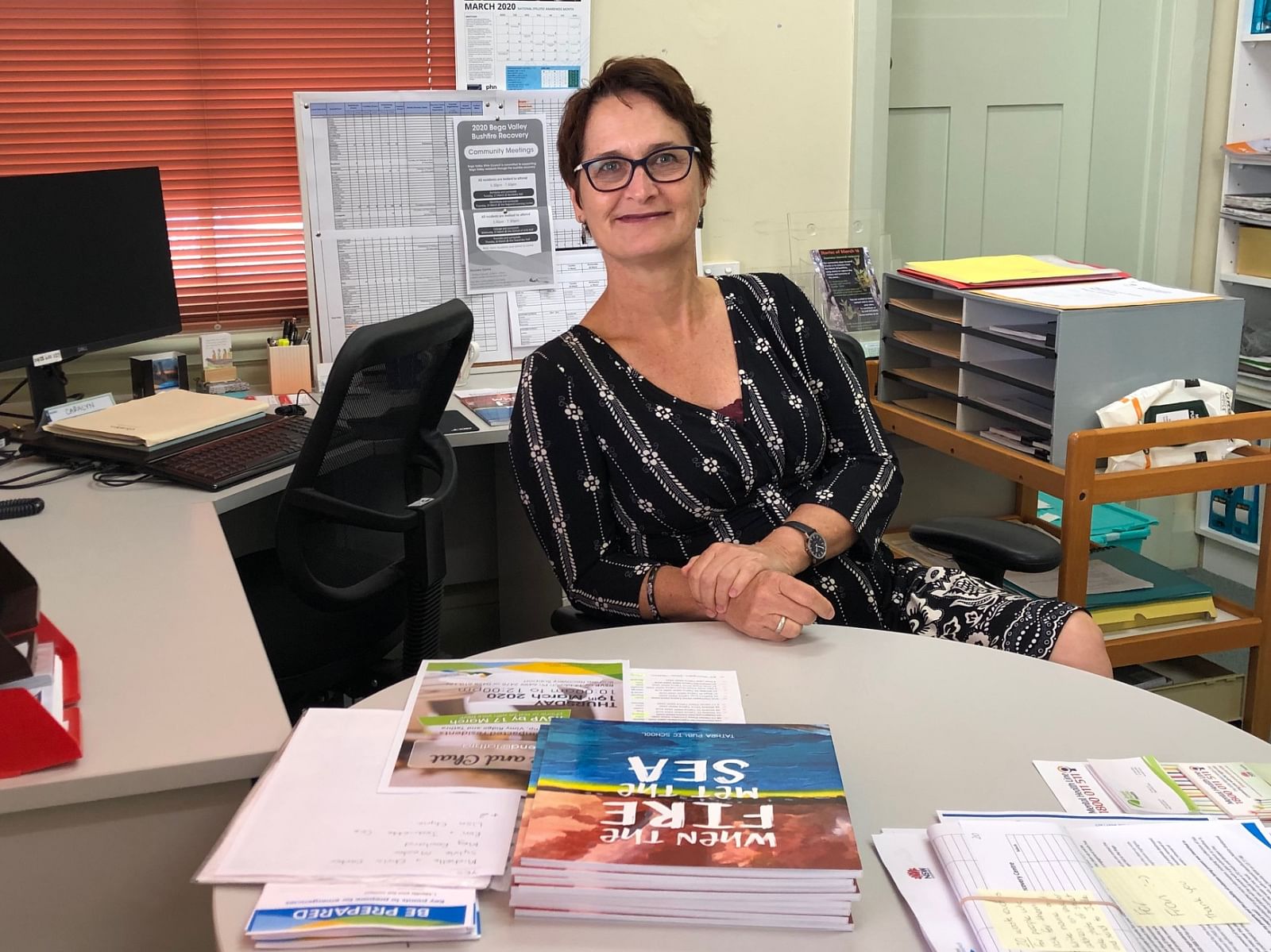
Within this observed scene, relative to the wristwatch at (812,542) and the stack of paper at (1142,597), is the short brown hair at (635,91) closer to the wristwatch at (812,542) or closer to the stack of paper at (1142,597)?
the wristwatch at (812,542)

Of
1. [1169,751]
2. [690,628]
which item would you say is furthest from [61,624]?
[1169,751]

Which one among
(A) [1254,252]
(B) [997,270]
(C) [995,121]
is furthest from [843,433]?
(A) [1254,252]

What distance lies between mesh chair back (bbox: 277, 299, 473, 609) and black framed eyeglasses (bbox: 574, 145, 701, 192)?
40 cm

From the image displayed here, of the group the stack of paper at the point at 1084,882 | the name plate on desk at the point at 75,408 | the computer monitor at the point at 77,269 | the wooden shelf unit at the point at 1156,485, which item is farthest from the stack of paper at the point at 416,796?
the computer monitor at the point at 77,269

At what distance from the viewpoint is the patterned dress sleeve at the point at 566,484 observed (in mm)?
1705

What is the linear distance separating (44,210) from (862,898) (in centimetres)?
201

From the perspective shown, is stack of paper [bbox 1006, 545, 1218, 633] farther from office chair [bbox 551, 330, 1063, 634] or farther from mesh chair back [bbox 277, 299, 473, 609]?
mesh chair back [bbox 277, 299, 473, 609]

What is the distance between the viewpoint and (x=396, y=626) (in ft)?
7.17

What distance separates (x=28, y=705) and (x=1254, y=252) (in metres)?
3.21

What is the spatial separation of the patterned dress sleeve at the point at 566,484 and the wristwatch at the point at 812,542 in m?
0.21

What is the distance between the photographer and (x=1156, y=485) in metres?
2.11

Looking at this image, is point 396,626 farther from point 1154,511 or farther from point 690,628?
point 1154,511

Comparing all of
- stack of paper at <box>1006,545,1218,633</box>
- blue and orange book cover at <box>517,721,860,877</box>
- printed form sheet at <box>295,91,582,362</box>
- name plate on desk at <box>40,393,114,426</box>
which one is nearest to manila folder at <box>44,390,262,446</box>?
name plate on desk at <box>40,393,114,426</box>

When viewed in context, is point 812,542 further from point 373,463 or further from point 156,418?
point 156,418
